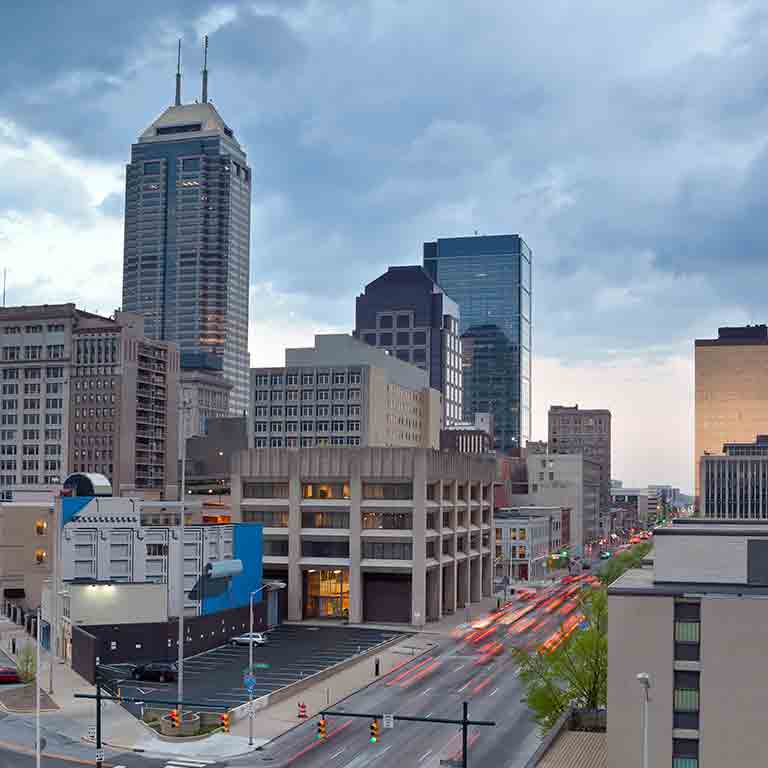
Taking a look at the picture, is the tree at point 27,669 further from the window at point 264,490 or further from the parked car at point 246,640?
the window at point 264,490

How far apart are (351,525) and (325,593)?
9.28 m

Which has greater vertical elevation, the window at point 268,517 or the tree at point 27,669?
the window at point 268,517

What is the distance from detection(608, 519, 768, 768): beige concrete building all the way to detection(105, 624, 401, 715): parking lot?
3024 centimetres

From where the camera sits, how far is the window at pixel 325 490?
427 ft

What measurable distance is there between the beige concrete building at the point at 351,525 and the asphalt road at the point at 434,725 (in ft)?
55.5

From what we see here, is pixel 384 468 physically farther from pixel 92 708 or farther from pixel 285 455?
pixel 92 708

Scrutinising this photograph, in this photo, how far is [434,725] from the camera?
239ft

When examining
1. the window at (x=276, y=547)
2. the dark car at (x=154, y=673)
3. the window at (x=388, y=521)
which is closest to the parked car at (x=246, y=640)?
the dark car at (x=154, y=673)

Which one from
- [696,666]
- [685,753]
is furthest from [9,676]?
[696,666]

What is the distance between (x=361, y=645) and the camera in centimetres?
10775

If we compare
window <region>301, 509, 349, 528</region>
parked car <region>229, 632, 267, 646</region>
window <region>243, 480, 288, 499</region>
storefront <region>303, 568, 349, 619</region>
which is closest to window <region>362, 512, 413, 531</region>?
window <region>301, 509, 349, 528</region>

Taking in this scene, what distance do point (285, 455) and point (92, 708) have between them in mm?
58539

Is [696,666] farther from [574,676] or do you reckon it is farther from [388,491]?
[388,491]

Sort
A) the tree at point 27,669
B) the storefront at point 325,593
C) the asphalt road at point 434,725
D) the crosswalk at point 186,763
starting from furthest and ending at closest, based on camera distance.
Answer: the storefront at point 325,593, the tree at point 27,669, the asphalt road at point 434,725, the crosswalk at point 186,763
